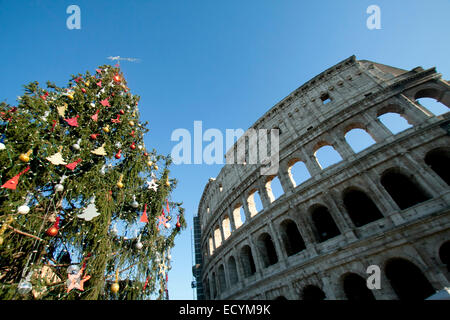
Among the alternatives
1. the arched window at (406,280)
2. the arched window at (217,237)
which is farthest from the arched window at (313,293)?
the arched window at (217,237)

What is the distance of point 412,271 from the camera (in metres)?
9.44

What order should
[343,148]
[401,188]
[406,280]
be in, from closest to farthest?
1. [406,280]
2. [401,188]
3. [343,148]

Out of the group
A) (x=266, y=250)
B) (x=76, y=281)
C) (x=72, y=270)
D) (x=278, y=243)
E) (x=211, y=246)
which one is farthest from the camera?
(x=211, y=246)

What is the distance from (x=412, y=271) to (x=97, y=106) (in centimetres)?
1532

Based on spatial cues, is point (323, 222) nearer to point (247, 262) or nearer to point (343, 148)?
point (343, 148)

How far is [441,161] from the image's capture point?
34.6 ft

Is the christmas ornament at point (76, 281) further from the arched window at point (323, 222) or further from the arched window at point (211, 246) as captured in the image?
the arched window at point (211, 246)

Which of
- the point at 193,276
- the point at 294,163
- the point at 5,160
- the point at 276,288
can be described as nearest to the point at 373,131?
the point at 294,163

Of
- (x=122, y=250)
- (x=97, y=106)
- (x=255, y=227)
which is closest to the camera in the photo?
(x=122, y=250)

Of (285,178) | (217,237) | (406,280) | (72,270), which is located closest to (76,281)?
(72,270)

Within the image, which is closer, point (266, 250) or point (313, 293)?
point (313, 293)

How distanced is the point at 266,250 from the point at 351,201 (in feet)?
21.2

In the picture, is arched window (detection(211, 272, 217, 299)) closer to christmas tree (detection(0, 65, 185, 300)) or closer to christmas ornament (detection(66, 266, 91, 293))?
christmas tree (detection(0, 65, 185, 300))
